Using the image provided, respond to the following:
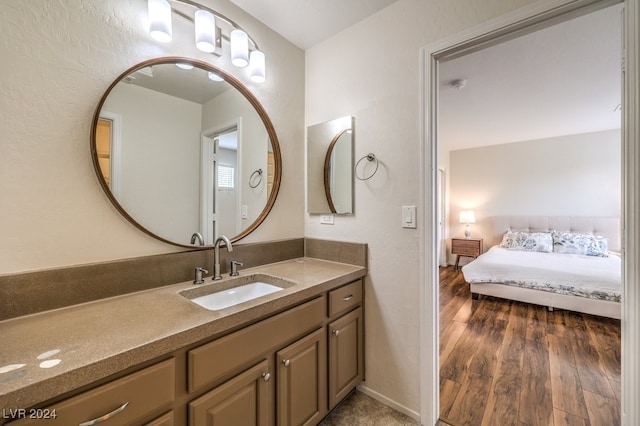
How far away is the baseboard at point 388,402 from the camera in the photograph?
1.53 metres

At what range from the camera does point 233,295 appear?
145 centimetres

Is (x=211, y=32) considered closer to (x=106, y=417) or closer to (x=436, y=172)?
Answer: (x=436, y=172)

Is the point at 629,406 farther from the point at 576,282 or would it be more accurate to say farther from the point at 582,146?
the point at 582,146

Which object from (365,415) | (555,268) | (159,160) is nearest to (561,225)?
(555,268)

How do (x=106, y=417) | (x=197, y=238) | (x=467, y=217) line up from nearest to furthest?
(x=106, y=417) → (x=197, y=238) → (x=467, y=217)

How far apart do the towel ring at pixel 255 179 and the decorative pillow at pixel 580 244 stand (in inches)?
182

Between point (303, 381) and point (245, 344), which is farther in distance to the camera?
point (303, 381)

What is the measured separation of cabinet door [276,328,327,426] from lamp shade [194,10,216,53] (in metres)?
1.52

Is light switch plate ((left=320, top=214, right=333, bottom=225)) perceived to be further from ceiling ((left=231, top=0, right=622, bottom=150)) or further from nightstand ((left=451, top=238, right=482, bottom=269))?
nightstand ((left=451, top=238, right=482, bottom=269))

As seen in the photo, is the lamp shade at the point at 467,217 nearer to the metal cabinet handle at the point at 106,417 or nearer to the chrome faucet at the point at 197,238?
the chrome faucet at the point at 197,238

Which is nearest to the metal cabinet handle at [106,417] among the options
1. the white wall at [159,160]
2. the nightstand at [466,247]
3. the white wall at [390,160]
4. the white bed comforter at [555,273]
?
the white wall at [159,160]

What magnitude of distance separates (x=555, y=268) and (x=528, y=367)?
62.5 inches

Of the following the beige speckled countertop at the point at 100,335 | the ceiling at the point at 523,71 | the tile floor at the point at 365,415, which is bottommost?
the tile floor at the point at 365,415

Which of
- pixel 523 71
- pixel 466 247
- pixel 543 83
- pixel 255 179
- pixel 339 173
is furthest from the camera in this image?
pixel 466 247
